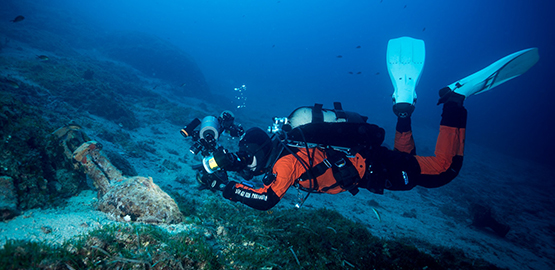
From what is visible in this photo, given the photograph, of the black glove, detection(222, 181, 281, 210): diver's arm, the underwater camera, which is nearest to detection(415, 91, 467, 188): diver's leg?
detection(222, 181, 281, 210): diver's arm

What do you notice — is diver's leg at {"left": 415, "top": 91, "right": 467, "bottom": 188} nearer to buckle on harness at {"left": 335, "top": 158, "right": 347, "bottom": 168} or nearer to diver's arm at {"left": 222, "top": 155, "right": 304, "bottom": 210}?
buckle on harness at {"left": 335, "top": 158, "right": 347, "bottom": 168}

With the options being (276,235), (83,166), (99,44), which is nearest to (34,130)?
(83,166)

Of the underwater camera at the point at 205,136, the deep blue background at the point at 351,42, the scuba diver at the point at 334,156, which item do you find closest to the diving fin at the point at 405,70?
the scuba diver at the point at 334,156

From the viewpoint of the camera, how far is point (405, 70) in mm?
4453

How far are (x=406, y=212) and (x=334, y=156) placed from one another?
7.41m

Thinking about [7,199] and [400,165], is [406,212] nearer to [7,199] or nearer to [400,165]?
[400,165]

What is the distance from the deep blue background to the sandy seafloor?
121 feet

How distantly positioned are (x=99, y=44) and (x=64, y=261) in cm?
4064

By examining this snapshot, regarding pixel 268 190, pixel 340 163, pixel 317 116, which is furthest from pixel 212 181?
pixel 340 163

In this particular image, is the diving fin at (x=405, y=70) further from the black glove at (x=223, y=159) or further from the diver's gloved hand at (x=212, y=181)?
the diver's gloved hand at (x=212, y=181)

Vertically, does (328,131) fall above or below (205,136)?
above

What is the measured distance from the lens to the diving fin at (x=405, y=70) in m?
4.24

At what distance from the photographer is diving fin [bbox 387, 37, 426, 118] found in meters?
4.24

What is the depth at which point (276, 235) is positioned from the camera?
3160 millimetres
